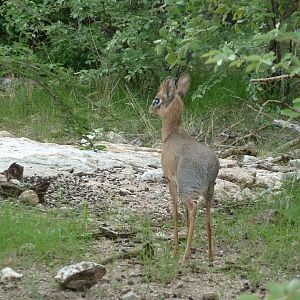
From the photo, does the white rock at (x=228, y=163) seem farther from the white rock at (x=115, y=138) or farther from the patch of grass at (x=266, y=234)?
the white rock at (x=115, y=138)

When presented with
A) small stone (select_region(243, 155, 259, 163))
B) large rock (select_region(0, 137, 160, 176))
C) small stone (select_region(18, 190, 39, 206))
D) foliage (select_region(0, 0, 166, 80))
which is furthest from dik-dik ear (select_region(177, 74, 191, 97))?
foliage (select_region(0, 0, 166, 80))

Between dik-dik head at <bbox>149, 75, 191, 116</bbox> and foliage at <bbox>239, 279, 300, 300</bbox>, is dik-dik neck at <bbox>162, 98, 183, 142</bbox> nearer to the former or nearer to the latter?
dik-dik head at <bbox>149, 75, 191, 116</bbox>

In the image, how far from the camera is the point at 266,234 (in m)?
5.69

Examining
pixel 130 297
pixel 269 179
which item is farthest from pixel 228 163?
pixel 130 297

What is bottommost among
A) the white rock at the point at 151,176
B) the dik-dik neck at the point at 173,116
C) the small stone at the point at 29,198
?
the white rock at the point at 151,176

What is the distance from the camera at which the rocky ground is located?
4707mm

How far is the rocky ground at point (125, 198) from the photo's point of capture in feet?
15.4

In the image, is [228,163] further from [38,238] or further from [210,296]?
[210,296]

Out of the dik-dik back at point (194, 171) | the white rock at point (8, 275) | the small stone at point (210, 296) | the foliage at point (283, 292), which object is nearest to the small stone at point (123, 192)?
the dik-dik back at point (194, 171)

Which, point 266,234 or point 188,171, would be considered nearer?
point 188,171

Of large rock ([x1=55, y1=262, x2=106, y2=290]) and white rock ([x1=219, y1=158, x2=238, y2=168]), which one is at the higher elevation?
large rock ([x1=55, y1=262, x2=106, y2=290])

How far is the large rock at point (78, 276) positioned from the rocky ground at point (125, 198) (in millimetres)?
42

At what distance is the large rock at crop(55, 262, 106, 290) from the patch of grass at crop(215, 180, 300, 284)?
0.90 meters

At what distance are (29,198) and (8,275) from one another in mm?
1701
